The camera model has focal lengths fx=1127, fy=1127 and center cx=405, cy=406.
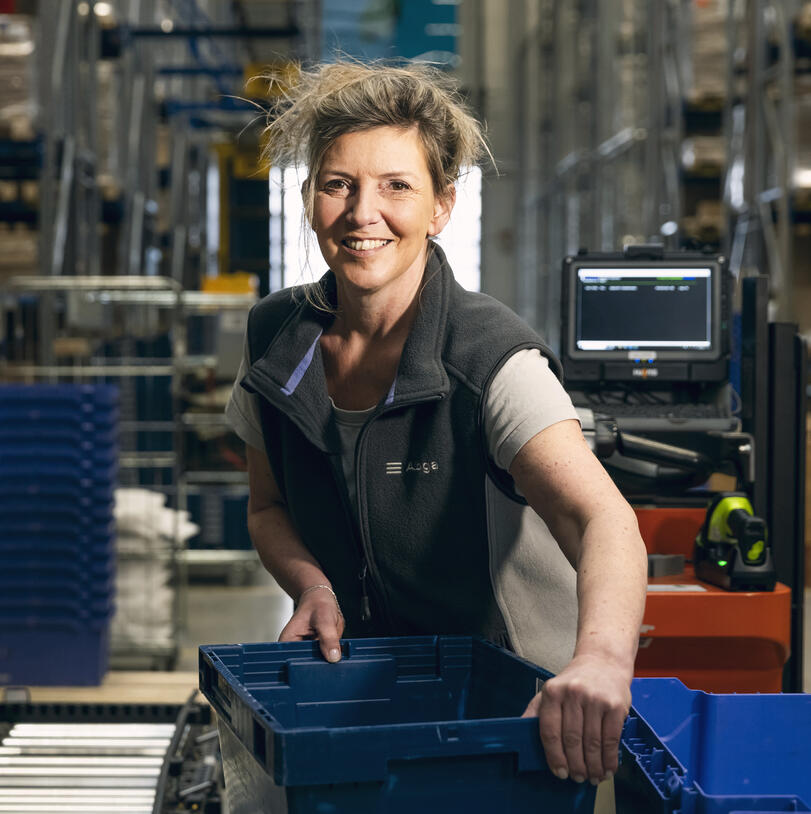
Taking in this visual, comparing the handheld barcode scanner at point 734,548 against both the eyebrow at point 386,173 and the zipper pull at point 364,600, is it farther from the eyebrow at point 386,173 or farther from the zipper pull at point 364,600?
the eyebrow at point 386,173

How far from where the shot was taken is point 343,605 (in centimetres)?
177

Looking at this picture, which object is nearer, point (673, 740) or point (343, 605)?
point (673, 740)

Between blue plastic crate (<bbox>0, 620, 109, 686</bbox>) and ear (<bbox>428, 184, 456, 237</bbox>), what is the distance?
3130mm

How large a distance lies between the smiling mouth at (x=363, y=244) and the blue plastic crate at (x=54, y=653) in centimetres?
317

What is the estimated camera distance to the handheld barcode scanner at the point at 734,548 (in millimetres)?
2389

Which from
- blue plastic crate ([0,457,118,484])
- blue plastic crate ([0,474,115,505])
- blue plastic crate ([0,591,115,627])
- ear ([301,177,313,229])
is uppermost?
ear ([301,177,313,229])

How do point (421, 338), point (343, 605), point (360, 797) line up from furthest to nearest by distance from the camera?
point (343, 605)
point (421, 338)
point (360, 797)

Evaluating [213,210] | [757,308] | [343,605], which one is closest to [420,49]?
[213,210]

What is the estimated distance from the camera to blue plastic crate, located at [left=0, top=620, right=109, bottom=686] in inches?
172

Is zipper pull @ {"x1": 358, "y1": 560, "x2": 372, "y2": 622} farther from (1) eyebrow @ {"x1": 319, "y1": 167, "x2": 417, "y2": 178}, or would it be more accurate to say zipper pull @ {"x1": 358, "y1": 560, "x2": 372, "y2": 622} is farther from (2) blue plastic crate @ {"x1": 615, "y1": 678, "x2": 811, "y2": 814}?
(1) eyebrow @ {"x1": 319, "y1": 167, "x2": 417, "y2": 178}

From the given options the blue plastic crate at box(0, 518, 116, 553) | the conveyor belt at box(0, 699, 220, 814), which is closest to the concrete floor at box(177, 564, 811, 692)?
the blue plastic crate at box(0, 518, 116, 553)

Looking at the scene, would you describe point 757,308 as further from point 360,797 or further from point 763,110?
point 763,110

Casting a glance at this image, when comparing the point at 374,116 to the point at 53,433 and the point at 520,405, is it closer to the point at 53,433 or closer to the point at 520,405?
the point at 520,405

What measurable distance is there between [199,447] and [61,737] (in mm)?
4358
